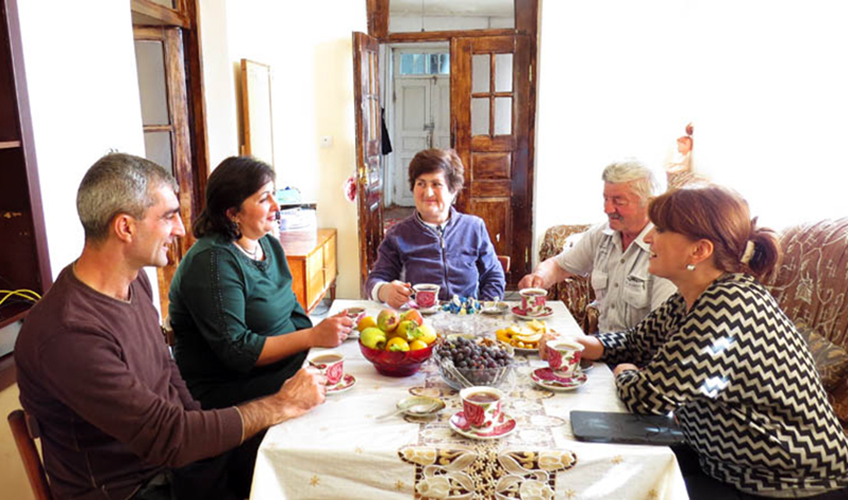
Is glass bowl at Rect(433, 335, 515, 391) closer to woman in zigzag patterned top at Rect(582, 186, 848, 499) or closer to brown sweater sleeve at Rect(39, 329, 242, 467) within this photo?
woman in zigzag patterned top at Rect(582, 186, 848, 499)

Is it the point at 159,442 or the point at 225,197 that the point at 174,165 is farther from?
the point at 159,442

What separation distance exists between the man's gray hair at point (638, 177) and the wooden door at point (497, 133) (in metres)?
2.97

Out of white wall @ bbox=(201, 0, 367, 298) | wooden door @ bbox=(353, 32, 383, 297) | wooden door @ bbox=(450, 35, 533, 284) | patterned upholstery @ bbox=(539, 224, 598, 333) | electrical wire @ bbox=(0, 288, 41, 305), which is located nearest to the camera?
electrical wire @ bbox=(0, 288, 41, 305)

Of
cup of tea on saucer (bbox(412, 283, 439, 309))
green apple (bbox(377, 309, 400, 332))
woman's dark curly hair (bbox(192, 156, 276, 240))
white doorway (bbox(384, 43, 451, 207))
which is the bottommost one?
cup of tea on saucer (bbox(412, 283, 439, 309))

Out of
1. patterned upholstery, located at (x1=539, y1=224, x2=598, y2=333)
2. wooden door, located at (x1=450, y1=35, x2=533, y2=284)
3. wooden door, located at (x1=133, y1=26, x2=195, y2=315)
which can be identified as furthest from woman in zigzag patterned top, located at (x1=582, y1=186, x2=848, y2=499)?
wooden door, located at (x1=450, y1=35, x2=533, y2=284)

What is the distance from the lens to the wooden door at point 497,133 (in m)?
4.95

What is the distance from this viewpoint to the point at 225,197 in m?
1.87

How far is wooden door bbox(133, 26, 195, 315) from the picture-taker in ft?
12.3

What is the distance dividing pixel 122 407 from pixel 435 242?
1.47 meters

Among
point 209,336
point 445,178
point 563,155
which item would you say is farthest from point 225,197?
point 563,155

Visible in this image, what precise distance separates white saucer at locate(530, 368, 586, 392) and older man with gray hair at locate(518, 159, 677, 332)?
640 millimetres

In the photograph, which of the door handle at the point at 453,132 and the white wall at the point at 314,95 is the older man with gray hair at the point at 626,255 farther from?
the door handle at the point at 453,132

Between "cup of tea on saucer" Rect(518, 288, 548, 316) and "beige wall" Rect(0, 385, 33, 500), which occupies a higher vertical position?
"cup of tea on saucer" Rect(518, 288, 548, 316)

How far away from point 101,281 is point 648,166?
68.2 inches
